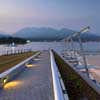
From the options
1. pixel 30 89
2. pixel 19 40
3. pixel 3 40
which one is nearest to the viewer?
pixel 30 89

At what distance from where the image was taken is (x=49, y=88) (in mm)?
7223

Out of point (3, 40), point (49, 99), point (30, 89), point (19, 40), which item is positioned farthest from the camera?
point (19, 40)

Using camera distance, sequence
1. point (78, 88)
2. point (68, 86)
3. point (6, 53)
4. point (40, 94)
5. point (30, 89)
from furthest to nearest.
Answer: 1. point (6, 53)
2. point (68, 86)
3. point (78, 88)
4. point (30, 89)
5. point (40, 94)

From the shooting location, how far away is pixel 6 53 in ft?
113

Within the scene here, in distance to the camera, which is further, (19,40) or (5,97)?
(19,40)

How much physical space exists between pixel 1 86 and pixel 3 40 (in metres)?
87.9

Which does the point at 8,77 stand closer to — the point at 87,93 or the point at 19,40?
the point at 87,93

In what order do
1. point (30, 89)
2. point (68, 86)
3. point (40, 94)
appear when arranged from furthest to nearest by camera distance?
point (68, 86) → point (30, 89) → point (40, 94)

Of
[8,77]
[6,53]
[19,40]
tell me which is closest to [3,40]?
[19,40]

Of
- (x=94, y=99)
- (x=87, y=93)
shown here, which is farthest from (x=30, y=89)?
(x=94, y=99)

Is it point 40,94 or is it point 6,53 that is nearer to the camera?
point 40,94

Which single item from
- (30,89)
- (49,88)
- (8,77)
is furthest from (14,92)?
(8,77)

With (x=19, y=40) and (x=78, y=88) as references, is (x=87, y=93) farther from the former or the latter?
(x=19, y=40)

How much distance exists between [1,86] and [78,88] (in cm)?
241
